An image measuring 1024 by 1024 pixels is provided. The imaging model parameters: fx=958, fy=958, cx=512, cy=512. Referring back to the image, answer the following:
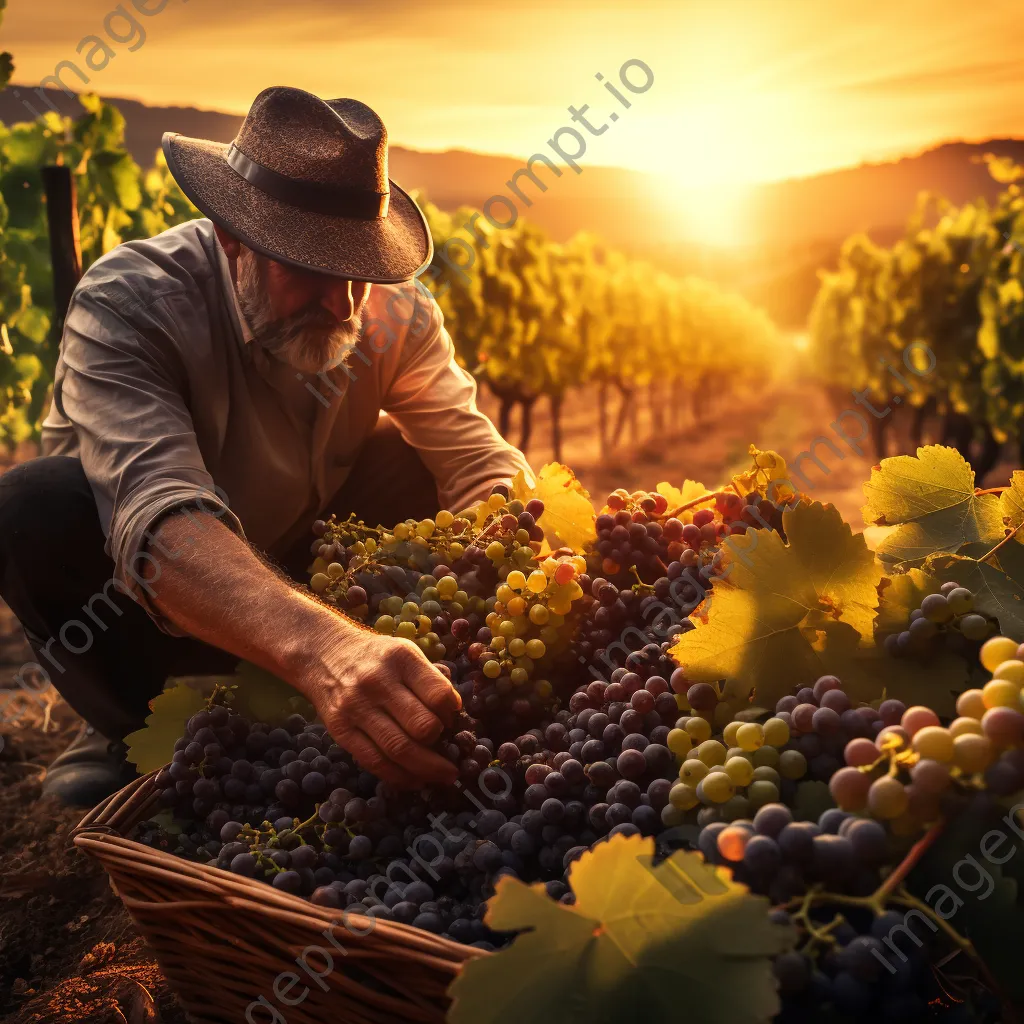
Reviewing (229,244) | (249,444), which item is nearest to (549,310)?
(249,444)

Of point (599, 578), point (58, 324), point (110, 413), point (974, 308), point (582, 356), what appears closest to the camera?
point (599, 578)

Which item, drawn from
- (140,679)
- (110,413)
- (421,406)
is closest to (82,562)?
(140,679)

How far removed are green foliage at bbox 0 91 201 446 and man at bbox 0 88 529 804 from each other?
2.34 metres

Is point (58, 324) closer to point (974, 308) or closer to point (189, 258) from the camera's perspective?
point (189, 258)

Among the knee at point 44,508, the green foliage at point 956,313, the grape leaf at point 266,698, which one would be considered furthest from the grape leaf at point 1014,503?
the green foliage at point 956,313

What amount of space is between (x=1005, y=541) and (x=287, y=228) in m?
1.51

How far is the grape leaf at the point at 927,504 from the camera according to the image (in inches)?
58.6

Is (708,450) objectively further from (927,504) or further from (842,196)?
(842,196)

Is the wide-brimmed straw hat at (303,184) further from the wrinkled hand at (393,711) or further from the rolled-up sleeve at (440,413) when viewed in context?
the wrinkled hand at (393,711)

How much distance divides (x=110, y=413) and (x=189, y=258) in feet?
2.18

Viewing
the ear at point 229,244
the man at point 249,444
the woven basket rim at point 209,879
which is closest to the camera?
the woven basket rim at point 209,879

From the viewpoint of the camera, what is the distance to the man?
1.60 metres

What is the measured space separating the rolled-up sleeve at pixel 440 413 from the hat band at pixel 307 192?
2.49 ft

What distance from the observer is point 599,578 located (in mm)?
1635
